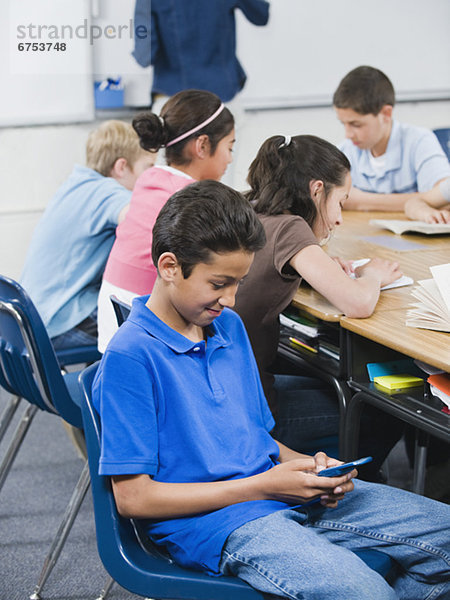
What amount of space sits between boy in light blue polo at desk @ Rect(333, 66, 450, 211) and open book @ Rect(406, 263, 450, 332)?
1.34 meters

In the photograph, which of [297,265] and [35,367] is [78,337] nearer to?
[35,367]

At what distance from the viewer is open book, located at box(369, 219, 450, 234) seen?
2484 millimetres

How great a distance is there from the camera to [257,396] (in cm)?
135

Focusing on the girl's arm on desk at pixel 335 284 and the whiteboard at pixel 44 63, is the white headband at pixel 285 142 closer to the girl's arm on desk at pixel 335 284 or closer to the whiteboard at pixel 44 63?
the girl's arm on desk at pixel 335 284

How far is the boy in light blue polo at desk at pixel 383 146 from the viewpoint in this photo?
2.98 meters

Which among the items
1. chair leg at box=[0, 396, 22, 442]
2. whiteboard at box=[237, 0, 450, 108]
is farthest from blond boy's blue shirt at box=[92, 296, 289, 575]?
whiteboard at box=[237, 0, 450, 108]

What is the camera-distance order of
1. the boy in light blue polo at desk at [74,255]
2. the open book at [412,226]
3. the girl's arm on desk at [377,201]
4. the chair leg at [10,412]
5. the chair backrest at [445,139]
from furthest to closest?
the chair backrest at [445,139] → the girl's arm on desk at [377,201] → the open book at [412,226] → the boy in light blue polo at desk at [74,255] → the chair leg at [10,412]

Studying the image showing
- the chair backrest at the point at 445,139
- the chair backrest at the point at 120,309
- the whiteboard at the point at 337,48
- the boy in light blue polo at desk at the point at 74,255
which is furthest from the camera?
the whiteboard at the point at 337,48

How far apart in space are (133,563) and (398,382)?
2.36ft

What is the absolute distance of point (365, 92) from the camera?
2984mm

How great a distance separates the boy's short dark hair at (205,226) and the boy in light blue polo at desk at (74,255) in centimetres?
107

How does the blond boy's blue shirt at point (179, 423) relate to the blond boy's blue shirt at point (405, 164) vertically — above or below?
below

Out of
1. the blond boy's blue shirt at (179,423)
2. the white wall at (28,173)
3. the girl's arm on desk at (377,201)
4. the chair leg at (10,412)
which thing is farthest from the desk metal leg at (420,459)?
the white wall at (28,173)

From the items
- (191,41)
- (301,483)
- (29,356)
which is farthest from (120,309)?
(191,41)
